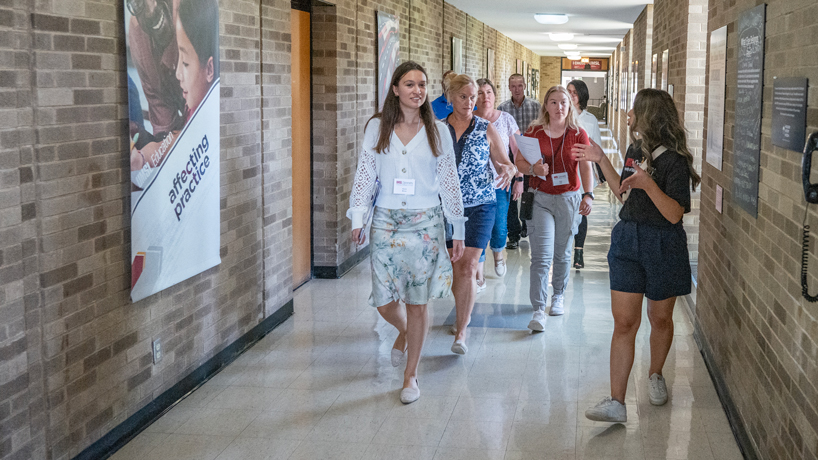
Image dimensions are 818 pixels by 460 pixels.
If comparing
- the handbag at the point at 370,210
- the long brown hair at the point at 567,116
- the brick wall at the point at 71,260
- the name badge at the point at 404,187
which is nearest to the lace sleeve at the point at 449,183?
the name badge at the point at 404,187

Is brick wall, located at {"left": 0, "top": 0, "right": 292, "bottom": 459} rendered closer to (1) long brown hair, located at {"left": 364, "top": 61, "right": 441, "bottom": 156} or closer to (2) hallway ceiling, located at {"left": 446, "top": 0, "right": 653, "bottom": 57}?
(1) long brown hair, located at {"left": 364, "top": 61, "right": 441, "bottom": 156}

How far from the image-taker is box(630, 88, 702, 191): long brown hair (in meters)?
3.49

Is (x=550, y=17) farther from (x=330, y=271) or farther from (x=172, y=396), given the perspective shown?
(x=172, y=396)

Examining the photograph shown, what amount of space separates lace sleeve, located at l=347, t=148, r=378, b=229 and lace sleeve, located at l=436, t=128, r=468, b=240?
0.32 metres

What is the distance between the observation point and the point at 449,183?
3.93m

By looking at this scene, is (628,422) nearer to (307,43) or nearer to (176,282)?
(176,282)

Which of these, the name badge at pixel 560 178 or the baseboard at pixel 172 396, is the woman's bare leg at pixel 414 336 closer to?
the baseboard at pixel 172 396

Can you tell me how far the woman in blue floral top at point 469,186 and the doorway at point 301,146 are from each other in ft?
6.45

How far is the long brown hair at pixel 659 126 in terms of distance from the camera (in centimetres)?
349

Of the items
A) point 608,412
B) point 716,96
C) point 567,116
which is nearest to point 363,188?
point 608,412

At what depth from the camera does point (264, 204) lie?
5098 millimetres

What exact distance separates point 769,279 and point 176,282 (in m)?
2.54

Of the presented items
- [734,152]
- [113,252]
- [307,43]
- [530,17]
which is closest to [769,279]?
[734,152]

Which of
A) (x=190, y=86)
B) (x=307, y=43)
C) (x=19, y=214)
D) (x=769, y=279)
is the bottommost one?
(x=769, y=279)
